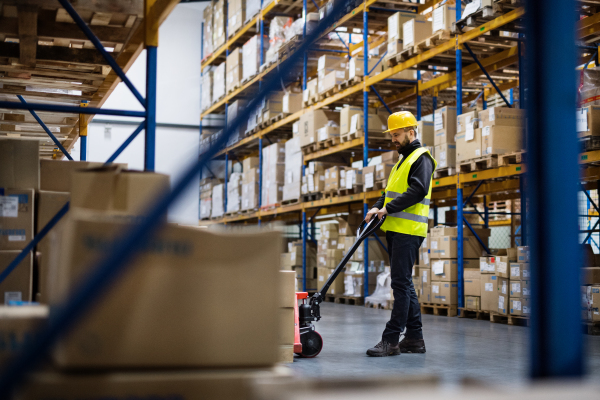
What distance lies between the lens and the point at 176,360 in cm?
185

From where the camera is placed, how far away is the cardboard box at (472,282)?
8.43m

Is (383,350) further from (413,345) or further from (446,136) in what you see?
(446,136)

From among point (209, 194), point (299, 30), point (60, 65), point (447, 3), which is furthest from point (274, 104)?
point (60, 65)

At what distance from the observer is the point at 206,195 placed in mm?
18234

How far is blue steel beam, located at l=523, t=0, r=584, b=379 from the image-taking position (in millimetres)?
1833

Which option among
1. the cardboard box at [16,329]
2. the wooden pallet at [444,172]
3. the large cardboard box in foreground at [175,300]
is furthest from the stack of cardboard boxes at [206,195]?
the large cardboard box in foreground at [175,300]

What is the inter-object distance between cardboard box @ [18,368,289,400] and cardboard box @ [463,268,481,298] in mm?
6936

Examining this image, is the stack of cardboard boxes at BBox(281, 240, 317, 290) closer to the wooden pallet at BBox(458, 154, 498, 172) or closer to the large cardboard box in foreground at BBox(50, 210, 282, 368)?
the wooden pallet at BBox(458, 154, 498, 172)

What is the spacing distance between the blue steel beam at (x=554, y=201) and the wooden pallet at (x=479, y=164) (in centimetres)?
640

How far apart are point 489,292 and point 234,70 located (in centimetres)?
981

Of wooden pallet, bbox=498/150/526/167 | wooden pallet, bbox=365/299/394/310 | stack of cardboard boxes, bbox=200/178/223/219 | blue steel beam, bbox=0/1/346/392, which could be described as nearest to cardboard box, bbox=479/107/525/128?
wooden pallet, bbox=498/150/526/167

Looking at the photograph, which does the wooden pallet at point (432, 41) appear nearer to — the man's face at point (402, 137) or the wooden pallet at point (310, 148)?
the wooden pallet at point (310, 148)

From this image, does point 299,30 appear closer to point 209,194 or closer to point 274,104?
point 274,104

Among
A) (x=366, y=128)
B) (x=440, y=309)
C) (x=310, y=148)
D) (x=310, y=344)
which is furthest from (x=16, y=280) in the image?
(x=310, y=148)
